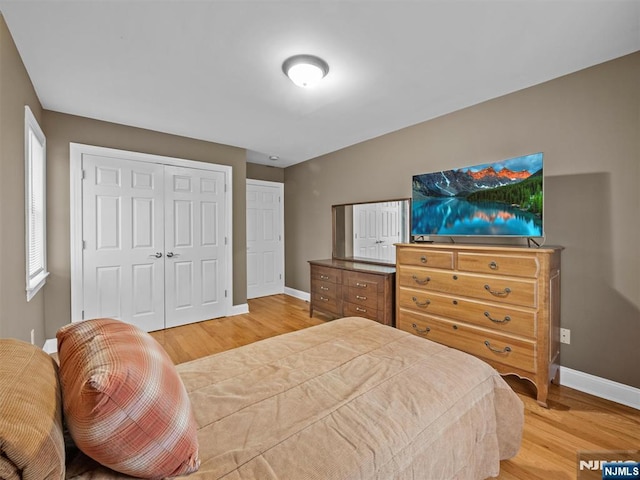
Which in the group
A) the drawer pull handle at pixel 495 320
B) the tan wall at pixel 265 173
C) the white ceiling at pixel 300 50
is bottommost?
the drawer pull handle at pixel 495 320

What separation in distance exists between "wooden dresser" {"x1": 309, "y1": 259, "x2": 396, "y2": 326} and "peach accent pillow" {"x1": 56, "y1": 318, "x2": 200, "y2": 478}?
2.56 meters

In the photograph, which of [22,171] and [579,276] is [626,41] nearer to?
[579,276]

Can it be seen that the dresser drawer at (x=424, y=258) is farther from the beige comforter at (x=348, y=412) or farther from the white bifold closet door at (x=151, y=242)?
the white bifold closet door at (x=151, y=242)

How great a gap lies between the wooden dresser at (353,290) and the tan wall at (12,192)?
286cm

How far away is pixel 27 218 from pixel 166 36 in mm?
1726

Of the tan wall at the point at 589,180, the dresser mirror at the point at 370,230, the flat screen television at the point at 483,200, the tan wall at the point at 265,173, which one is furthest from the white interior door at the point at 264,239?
the tan wall at the point at 589,180

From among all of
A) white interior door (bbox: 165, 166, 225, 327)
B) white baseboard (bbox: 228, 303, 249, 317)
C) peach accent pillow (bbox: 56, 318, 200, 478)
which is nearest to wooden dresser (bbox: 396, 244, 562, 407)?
peach accent pillow (bbox: 56, 318, 200, 478)

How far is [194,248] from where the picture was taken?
393 centimetres

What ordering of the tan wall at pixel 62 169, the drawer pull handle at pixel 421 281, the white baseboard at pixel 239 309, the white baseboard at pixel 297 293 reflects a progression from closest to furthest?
the drawer pull handle at pixel 421 281 → the tan wall at pixel 62 169 → the white baseboard at pixel 239 309 → the white baseboard at pixel 297 293

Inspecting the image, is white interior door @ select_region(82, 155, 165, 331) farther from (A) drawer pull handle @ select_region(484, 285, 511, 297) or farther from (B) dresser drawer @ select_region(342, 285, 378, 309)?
(A) drawer pull handle @ select_region(484, 285, 511, 297)

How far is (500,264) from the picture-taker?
2.23 m

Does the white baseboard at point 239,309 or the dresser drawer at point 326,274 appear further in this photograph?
the white baseboard at point 239,309

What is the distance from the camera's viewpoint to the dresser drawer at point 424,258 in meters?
2.54

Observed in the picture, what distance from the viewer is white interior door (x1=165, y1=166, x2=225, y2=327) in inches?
148
